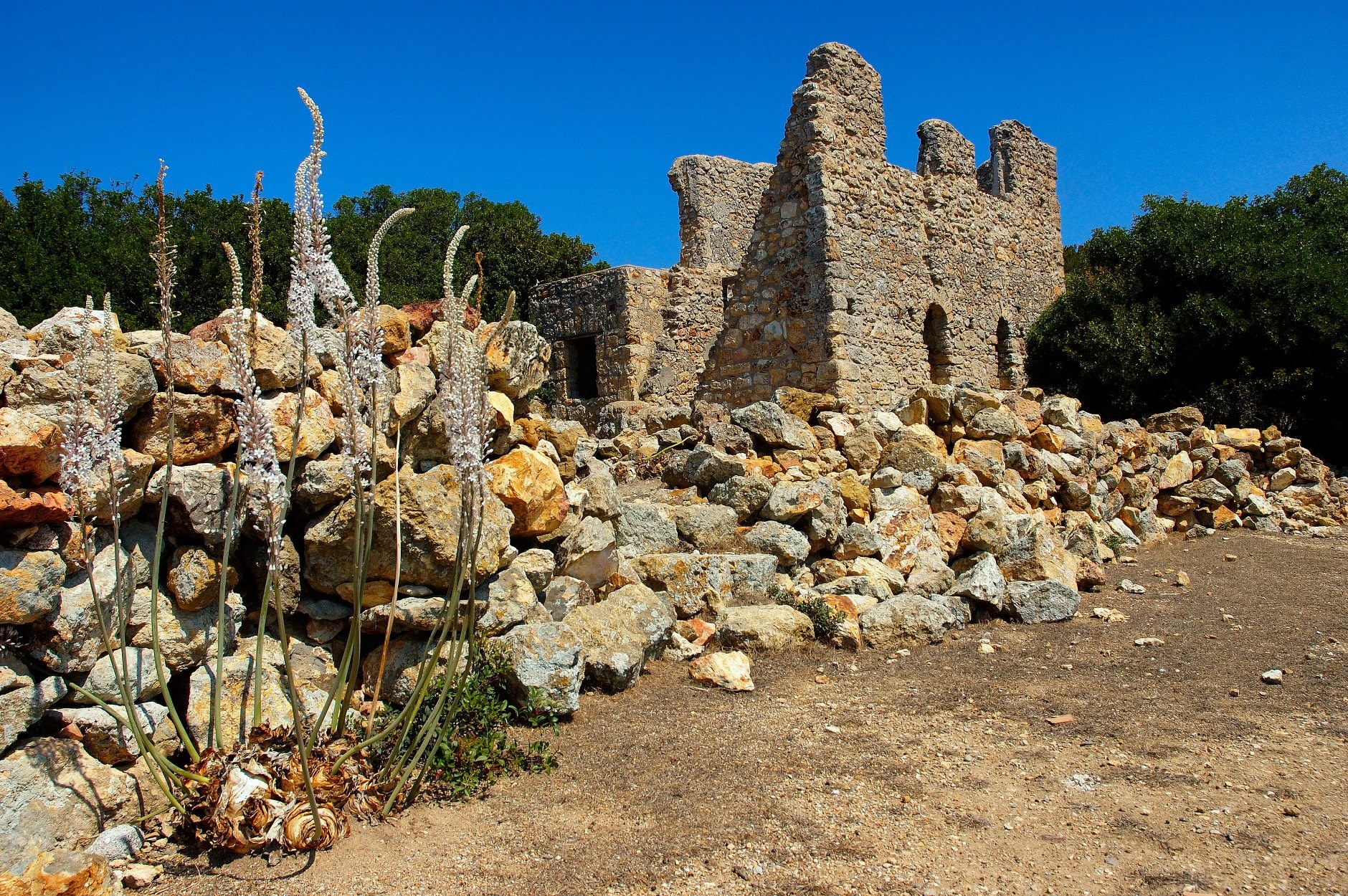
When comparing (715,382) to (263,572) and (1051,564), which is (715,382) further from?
(263,572)

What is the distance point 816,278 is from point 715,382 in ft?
5.79

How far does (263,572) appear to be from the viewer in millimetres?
3850

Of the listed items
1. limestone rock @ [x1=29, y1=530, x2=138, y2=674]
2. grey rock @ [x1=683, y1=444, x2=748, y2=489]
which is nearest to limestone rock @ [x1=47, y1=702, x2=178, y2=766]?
limestone rock @ [x1=29, y1=530, x2=138, y2=674]

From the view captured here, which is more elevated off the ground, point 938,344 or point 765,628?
point 938,344

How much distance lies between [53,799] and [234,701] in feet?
2.32

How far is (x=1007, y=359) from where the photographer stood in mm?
14266

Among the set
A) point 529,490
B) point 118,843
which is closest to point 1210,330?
point 529,490

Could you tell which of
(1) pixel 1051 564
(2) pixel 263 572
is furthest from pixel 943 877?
(1) pixel 1051 564

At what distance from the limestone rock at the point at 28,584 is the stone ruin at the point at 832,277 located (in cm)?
766

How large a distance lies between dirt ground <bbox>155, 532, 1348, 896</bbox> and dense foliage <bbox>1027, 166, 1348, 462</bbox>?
9.08 meters

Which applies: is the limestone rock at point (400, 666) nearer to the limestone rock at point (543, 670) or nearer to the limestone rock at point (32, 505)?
the limestone rock at point (543, 670)

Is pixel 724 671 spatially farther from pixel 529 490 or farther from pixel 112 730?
pixel 112 730

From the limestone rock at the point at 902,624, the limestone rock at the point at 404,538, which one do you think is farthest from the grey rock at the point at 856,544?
the limestone rock at the point at 404,538

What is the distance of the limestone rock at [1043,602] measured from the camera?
253 inches
